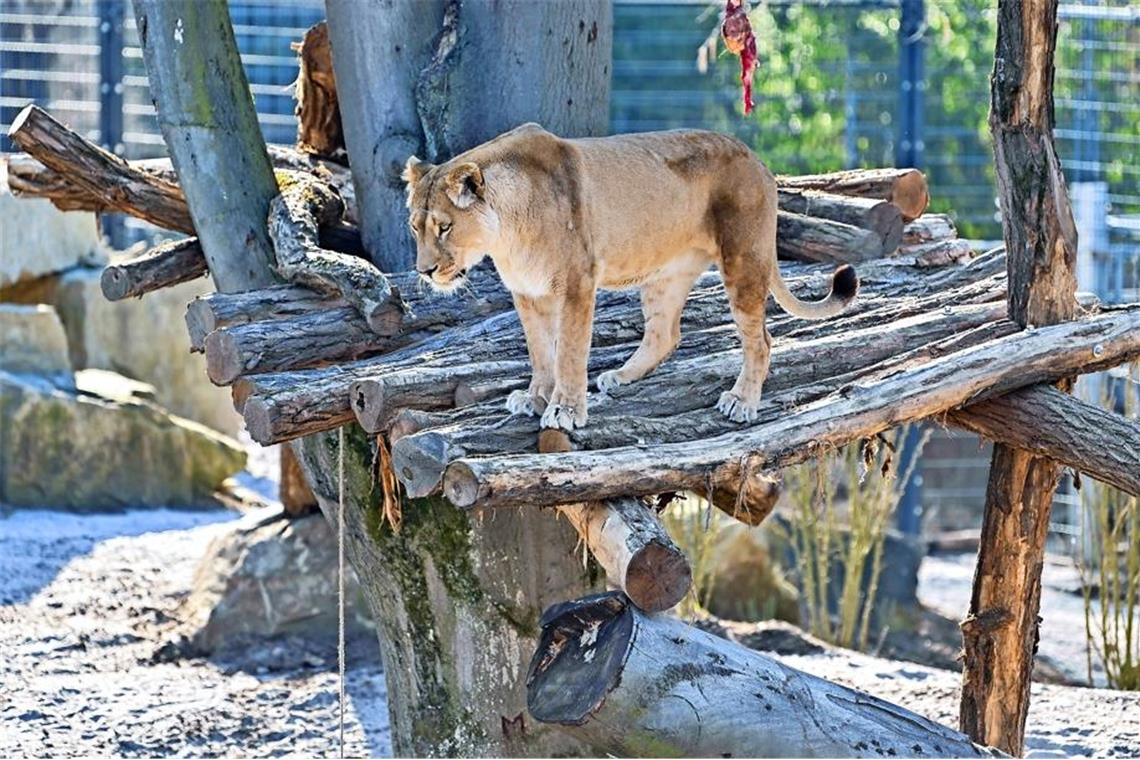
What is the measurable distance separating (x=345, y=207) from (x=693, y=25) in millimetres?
9770

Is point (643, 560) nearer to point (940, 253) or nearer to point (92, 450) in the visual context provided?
point (940, 253)

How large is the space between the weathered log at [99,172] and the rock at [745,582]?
4182 millimetres

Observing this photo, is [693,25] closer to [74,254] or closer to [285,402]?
[74,254]

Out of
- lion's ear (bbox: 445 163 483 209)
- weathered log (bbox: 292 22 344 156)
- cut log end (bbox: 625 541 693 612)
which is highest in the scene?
weathered log (bbox: 292 22 344 156)

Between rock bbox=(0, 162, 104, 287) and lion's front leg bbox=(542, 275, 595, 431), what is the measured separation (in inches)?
244

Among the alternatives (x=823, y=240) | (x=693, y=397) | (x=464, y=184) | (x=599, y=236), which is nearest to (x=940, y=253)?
(x=823, y=240)

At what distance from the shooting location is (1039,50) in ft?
17.9

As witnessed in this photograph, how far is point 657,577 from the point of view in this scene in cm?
431

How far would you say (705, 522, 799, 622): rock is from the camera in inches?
382

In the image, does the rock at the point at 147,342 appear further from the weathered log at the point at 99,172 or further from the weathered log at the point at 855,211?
the weathered log at the point at 855,211

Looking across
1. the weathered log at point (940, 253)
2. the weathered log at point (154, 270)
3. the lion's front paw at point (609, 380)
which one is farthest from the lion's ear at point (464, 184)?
the weathered log at point (940, 253)

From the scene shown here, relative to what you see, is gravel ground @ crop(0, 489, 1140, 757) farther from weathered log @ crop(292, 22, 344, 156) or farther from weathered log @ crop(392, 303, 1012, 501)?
weathered log @ crop(292, 22, 344, 156)

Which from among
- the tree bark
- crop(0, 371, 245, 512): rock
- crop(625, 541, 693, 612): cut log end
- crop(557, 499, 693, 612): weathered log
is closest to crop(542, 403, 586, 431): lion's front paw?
crop(557, 499, 693, 612): weathered log

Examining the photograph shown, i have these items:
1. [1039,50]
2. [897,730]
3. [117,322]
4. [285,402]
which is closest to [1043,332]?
[1039,50]
